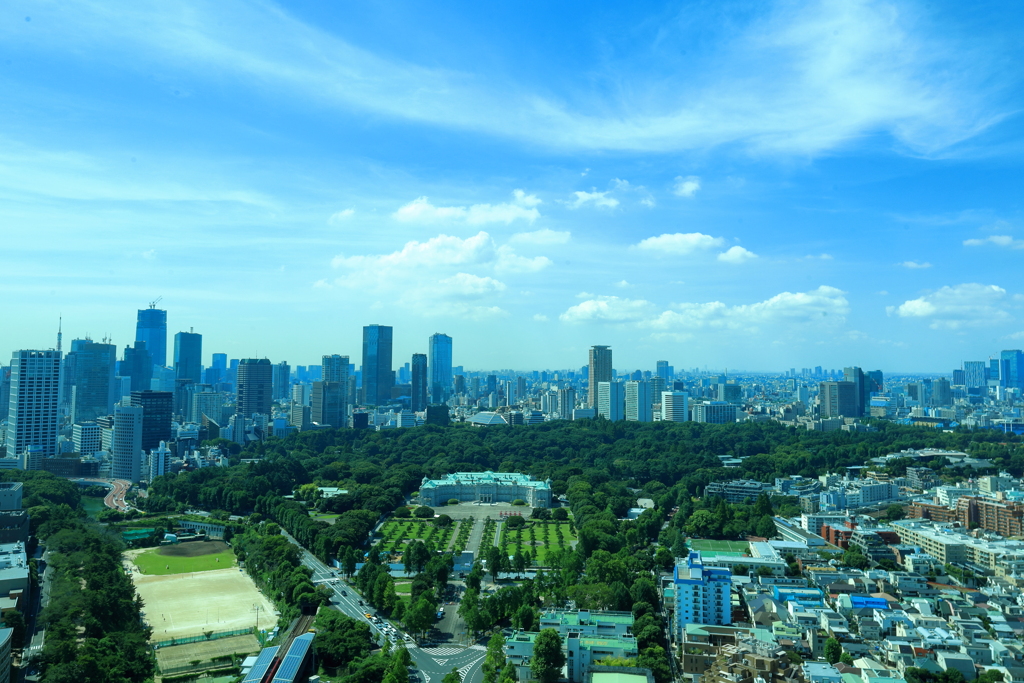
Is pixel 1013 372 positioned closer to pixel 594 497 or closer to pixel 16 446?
pixel 594 497

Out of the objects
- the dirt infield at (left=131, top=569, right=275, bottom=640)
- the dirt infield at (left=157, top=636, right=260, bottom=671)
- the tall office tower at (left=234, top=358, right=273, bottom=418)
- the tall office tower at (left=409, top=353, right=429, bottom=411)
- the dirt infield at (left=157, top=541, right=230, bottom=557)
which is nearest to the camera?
the dirt infield at (left=157, top=636, right=260, bottom=671)

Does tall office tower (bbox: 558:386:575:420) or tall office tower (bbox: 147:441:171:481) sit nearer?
tall office tower (bbox: 147:441:171:481)

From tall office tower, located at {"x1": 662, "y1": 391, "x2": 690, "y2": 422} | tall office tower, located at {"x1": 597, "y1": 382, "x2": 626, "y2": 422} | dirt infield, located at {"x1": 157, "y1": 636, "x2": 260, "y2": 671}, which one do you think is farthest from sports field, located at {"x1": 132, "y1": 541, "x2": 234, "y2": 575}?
tall office tower, located at {"x1": 597, "y1": 382, "x2": 626, "y2": 422}

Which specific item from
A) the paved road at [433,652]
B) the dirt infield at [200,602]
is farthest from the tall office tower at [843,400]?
the dirt infield at [200,602]

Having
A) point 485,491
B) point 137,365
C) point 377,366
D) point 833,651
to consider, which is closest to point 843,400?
point 485,491

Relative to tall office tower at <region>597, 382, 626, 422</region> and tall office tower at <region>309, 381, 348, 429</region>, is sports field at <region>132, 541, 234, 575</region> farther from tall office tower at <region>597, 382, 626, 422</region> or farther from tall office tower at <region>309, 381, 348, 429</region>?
tall office tower at <region>597, 382, 626, 422</region>

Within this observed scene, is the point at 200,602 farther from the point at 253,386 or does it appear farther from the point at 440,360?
the point at 440,360

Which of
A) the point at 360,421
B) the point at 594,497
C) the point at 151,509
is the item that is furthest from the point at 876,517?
the point at 360,421
